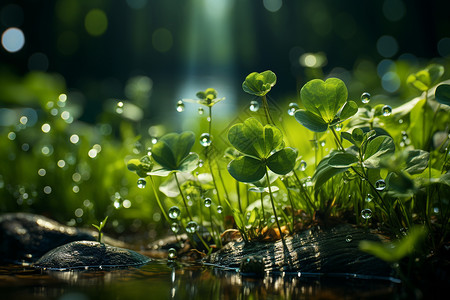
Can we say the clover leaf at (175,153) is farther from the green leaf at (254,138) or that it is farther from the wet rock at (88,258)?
the wet rock at (88,258)

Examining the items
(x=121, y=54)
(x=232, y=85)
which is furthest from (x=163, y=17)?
(x=232, y=85)

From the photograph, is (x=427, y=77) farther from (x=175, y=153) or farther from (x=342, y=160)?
(x=175, y=153)

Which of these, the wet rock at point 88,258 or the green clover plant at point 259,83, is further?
the wet rock at point 88,258

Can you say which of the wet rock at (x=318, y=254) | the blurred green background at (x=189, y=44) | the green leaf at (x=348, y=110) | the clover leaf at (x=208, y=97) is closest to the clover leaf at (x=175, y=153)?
the clover leaf at (x=208, y=97)

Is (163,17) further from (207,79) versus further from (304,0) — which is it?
(304,0)

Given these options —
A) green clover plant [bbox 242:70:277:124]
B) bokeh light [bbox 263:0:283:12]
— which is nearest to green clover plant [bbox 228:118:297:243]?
green clover plant [bbox 242:70:277:124]

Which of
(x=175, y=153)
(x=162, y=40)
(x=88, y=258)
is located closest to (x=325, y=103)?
(x=175, y=153)
